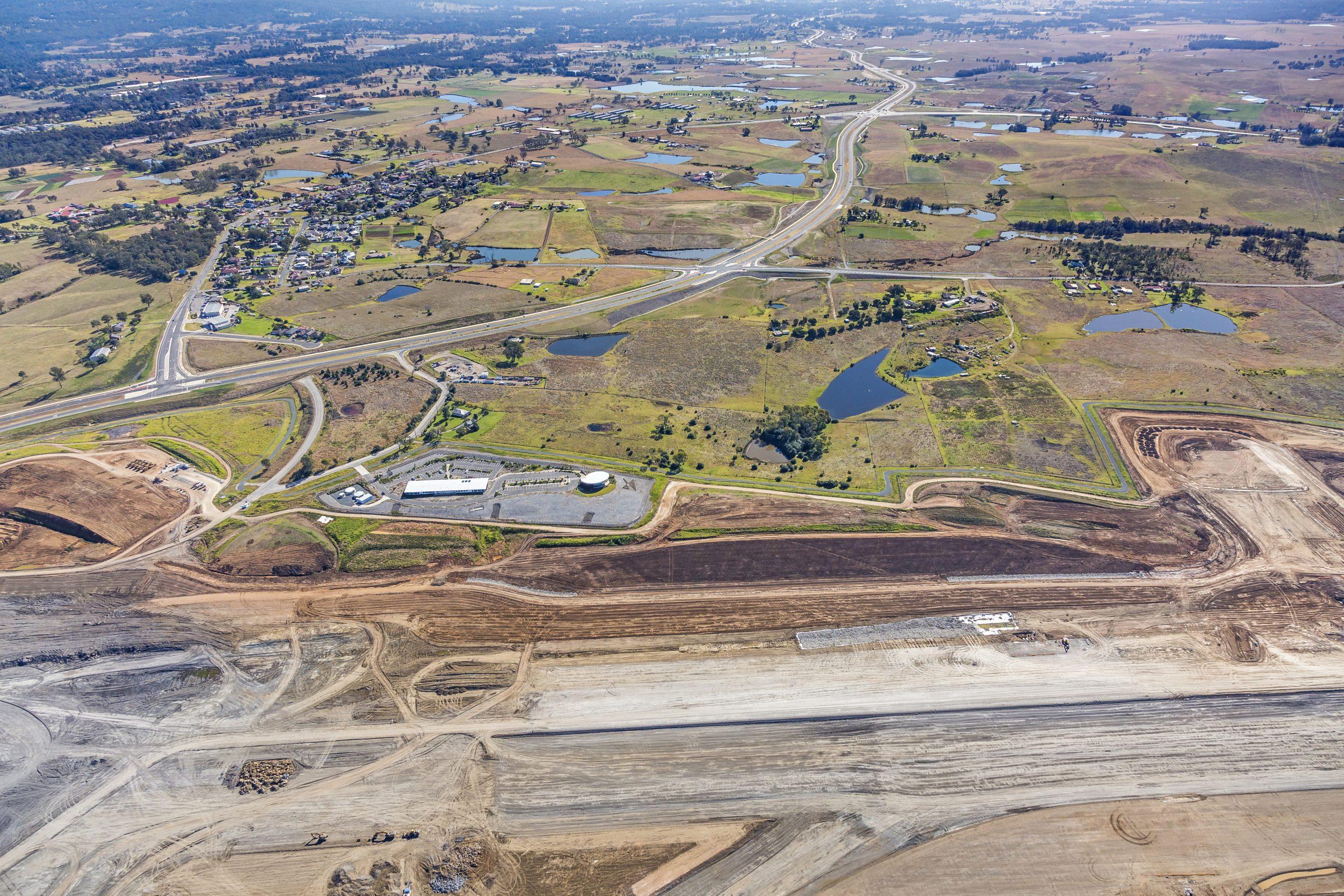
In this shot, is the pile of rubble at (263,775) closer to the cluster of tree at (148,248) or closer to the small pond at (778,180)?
the cluster of tree at (148,248)

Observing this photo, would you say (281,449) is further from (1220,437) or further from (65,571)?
(1220,437)

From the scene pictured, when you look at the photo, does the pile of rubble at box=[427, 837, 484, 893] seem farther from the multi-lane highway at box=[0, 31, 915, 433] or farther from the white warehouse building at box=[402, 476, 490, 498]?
the multi-lane highway at box=[0, 31, 915, 433]

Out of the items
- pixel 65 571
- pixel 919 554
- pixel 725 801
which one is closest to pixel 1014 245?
pixel 919 554

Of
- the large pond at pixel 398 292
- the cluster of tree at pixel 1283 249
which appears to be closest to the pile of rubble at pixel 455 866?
the large pond at pixel 398 292

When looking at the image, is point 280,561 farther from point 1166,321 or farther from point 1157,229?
point 1157,229

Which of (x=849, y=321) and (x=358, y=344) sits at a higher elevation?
(x=849, y=321)

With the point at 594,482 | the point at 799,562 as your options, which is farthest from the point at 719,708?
the point at 594,482
